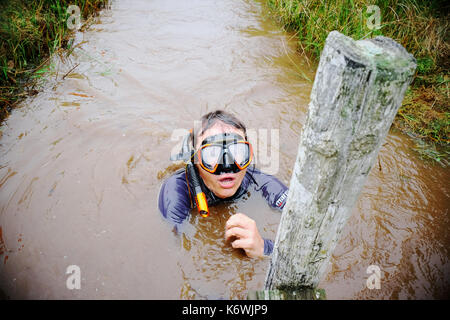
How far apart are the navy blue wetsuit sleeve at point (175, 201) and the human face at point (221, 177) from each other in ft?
0.80

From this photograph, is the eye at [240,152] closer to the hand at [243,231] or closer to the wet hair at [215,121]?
the wet hair at [215,121]

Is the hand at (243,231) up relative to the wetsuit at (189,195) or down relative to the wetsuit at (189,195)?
up

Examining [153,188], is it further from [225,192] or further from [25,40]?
[25,40]

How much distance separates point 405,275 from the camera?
2.39 metres

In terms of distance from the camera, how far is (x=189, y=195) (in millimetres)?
2725

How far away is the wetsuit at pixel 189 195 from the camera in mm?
2555

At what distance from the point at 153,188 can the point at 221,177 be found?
3.36ft

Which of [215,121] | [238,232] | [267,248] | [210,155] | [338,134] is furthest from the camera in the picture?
[215,121]

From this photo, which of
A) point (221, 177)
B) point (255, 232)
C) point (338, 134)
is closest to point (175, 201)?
point (221, 177)

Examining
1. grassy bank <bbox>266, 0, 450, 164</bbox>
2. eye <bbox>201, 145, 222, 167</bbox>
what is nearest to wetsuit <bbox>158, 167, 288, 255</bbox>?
eye <bbox>201, 145, 222, 167</bbox>

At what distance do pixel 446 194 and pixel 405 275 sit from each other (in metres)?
1.31

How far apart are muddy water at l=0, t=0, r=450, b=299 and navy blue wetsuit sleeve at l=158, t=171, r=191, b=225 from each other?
0.17 meters

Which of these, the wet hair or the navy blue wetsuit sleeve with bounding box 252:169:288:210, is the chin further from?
the wet hair

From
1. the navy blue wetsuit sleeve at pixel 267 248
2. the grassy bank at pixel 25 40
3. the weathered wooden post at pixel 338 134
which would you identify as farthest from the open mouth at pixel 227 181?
the grassy bank at pixel 25 40
